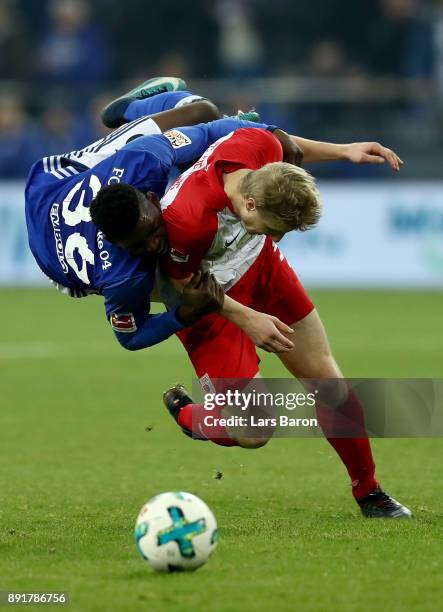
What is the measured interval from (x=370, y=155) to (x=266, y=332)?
1345mm

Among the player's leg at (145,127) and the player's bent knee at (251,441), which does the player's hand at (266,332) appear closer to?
the player's bent knee at (251,441)

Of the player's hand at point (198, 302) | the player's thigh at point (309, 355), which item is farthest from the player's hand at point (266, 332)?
the player's thigh at point (309, 355)

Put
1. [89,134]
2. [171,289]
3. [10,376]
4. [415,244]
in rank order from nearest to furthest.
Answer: [171,289] → [10,376] → [415,244] → [89,134]

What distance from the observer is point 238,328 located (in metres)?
6.73

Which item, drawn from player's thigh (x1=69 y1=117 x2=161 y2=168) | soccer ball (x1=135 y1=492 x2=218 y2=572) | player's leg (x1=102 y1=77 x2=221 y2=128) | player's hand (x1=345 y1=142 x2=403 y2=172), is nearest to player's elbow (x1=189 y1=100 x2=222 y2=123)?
player's leg (x1=102 y1=77 x2=221 y2=128)

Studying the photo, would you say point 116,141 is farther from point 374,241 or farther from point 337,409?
point 374,241

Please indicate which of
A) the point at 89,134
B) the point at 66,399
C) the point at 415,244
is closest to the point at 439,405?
the point at 66,399

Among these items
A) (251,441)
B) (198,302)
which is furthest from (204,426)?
(198,302)

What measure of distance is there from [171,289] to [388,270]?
470 inches

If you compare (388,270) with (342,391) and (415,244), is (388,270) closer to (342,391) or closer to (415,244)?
(415,244)

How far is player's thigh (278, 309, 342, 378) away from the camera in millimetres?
6836

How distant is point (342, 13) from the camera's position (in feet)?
68.1

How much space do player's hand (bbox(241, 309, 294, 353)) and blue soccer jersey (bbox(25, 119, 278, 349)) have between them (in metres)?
0.34

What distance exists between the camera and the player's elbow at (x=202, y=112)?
6.96m
